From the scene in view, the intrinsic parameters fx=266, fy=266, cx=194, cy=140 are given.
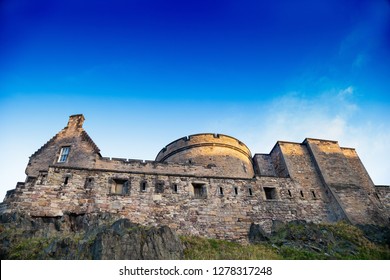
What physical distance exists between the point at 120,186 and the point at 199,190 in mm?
4179

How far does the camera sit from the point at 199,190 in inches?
570

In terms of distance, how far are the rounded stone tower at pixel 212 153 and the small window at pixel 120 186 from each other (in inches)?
167

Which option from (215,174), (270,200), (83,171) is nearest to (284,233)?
(270,200)

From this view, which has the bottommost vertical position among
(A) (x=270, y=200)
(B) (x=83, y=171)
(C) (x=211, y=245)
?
(C) (x=211, y=245)

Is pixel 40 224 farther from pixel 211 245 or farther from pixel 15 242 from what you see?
pixel 211 245

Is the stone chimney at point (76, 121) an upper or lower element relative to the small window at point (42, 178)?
upper

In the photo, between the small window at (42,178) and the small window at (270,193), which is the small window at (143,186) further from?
the small window at (270,193)

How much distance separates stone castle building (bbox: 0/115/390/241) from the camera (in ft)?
40.9

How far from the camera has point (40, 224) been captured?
11.1m

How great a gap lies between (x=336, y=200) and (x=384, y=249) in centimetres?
382

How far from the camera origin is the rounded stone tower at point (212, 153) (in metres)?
16.7

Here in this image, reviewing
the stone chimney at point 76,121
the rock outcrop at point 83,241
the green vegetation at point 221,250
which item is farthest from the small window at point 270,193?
the stone chimney at point 76,121

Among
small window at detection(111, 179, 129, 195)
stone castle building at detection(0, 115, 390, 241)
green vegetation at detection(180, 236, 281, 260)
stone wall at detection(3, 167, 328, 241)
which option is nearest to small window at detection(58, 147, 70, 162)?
stone castle building at detection(0, 115, 390, 241)
